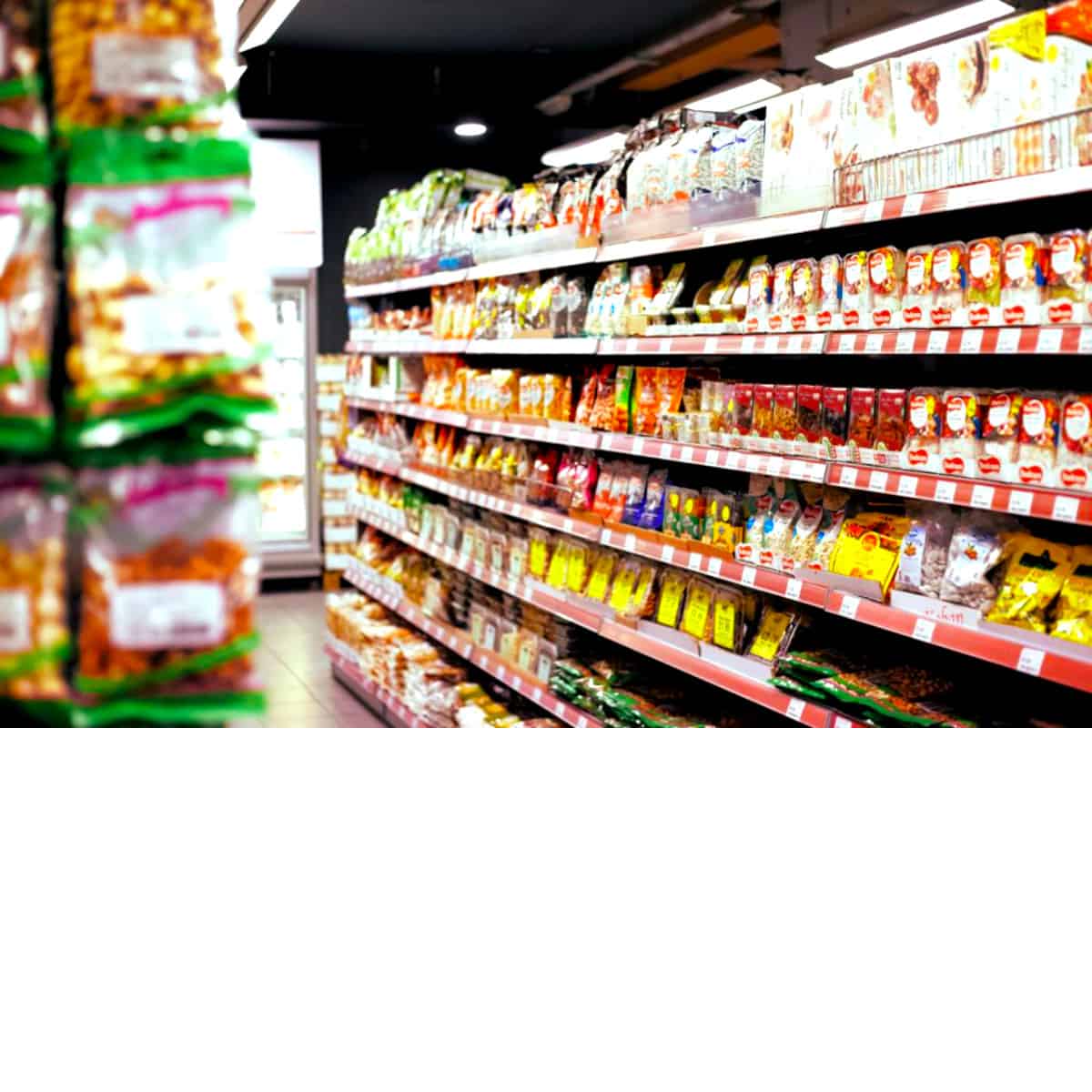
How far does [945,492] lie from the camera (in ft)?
9.34

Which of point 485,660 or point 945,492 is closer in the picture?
point 945,492

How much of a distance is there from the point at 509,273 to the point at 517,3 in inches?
38.4

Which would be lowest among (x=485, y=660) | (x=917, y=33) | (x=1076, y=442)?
(x=485, y=660)

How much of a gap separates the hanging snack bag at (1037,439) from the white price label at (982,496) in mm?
64

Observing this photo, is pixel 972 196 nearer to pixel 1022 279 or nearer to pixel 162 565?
pixel 1022 279

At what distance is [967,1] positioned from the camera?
438 cm

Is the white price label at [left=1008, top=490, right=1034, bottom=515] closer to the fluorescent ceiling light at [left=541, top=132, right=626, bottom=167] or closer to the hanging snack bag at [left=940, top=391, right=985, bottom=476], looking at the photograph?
the hanging snack bag at [left=940, top=391, right=985, bottom=476]

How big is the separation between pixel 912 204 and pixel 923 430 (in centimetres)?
50

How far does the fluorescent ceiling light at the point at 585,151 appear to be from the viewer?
5.05 meters

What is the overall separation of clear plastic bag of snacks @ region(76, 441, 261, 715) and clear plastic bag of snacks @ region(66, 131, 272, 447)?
0.13ft

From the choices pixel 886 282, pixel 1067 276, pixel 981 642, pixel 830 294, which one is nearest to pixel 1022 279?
pixel 1067 276
